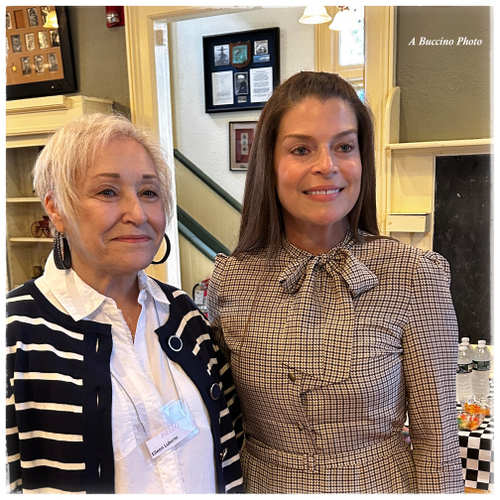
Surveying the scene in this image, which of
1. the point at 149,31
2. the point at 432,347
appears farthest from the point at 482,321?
the point at 149,31

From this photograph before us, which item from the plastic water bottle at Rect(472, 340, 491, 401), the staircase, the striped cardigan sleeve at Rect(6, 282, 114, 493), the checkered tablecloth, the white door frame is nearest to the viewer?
the striped cardigan sleeve at Rect(6, 282, 114, 493)

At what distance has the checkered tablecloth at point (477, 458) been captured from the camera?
63.6 inches

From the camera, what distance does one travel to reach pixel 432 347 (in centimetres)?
104

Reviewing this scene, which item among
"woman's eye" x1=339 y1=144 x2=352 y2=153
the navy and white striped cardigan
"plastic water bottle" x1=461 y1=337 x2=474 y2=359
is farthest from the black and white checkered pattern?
the navy and white striped cardigan

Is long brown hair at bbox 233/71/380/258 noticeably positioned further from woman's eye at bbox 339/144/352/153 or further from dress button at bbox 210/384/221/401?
dress button at bbox 210/384/221/401

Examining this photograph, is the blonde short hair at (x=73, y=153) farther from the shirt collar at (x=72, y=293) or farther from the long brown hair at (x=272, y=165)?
the long brown hair at (x=272, y=165)

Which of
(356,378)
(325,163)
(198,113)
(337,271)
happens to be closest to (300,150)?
(325,163)

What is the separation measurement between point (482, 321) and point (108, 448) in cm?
191

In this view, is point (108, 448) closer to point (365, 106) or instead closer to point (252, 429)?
point (252, 429)

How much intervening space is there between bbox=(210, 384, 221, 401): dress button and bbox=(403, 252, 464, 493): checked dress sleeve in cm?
44

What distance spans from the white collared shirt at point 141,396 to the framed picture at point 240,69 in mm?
3850

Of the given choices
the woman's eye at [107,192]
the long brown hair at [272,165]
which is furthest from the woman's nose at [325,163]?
the woman's eye at [107,192]

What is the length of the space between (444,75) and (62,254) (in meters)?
1.87

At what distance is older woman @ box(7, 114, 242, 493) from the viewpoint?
92cm
